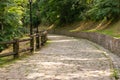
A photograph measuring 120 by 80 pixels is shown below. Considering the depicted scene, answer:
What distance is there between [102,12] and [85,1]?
13.3m

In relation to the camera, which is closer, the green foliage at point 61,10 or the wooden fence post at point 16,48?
the wooden fence post at point 16,48

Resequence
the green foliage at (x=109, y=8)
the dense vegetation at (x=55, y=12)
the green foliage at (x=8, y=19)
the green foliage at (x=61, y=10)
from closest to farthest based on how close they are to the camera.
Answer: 1. the green foliage at (x=8, y=19)
2. the dense vegetation at (x=55, y=12)
3. the green foliage at (x=109, y=8)
4. the green foliage at (x=61, y=10)

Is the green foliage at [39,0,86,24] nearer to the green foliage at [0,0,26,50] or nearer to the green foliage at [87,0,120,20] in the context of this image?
the green foliage at [87,0,120,20]

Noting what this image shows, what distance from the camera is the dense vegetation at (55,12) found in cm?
2159

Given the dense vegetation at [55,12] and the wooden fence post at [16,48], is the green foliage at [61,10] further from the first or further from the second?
the wooden fence post at [16,48]

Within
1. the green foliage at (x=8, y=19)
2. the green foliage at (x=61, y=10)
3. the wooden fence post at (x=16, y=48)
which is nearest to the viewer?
the wooden fence post at (x=16, y=48)

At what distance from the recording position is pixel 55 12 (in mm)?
48500

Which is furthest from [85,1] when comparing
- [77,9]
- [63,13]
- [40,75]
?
[40,75]

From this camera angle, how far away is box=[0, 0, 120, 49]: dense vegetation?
21.6 m

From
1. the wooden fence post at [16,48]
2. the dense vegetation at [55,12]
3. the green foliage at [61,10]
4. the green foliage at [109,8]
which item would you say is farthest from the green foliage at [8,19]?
the green foliage at [61,10]

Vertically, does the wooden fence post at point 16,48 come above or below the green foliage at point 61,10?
below

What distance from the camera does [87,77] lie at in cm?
922

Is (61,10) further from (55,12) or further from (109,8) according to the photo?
(109,8)

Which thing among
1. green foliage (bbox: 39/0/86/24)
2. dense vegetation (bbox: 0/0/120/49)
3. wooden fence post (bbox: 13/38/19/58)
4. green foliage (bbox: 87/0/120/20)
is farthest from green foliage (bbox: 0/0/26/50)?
green foliage (bbox: 39/0/86/24)
